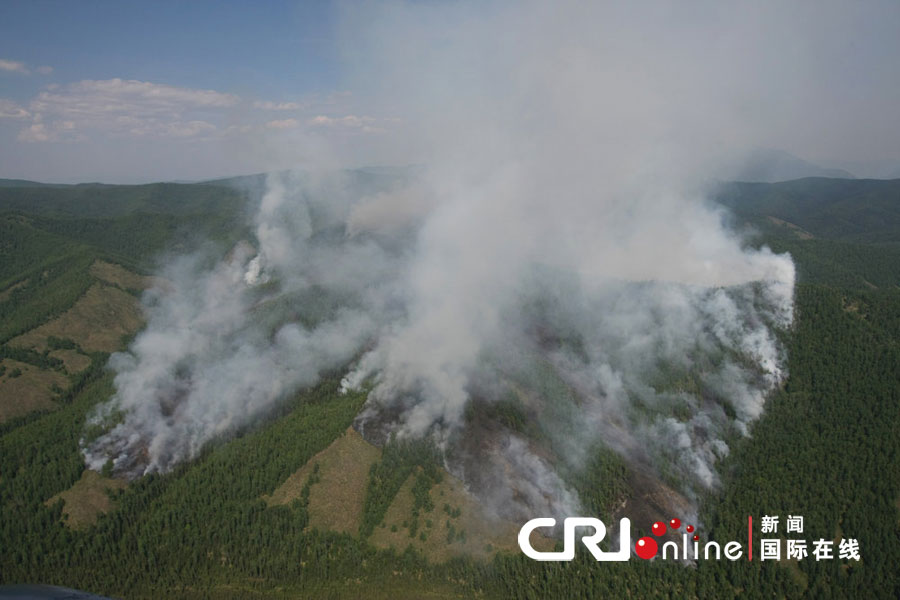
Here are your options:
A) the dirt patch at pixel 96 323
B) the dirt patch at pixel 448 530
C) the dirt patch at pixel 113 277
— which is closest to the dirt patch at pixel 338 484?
the dirt patch at pixel 448 530

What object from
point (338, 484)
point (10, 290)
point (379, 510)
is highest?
point (10, 290)

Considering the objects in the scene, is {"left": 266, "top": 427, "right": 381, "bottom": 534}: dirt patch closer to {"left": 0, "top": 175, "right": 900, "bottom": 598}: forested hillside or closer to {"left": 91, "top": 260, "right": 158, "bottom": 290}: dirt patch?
{"left": 0, "top": 175, "right": 900, "bottom": 598}: forested hillside

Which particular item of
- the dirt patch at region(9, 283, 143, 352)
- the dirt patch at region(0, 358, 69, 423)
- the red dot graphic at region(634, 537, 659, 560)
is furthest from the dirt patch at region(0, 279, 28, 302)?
the red dot graphic at region(634, 537, 659, 560)

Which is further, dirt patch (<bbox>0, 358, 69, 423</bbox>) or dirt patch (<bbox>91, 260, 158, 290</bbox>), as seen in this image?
dirt patch (<bbox>91, 260, 158, 290</bbox>)

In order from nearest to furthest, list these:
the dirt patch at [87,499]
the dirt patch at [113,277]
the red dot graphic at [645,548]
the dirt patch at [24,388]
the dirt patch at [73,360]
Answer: the red dot graphic at [645,548] < the dirt patch at [87,499] < the dirt patch at [24,388] < the dirt patch at [73,360] < the dirt patch at [113,277]

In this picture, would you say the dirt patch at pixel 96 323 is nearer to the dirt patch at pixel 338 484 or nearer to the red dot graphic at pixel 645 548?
the dirt patch at pixel 338 484

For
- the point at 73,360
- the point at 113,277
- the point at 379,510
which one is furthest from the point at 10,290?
the point at 379,510

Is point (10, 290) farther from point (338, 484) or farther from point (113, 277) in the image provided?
point (338, 484)
